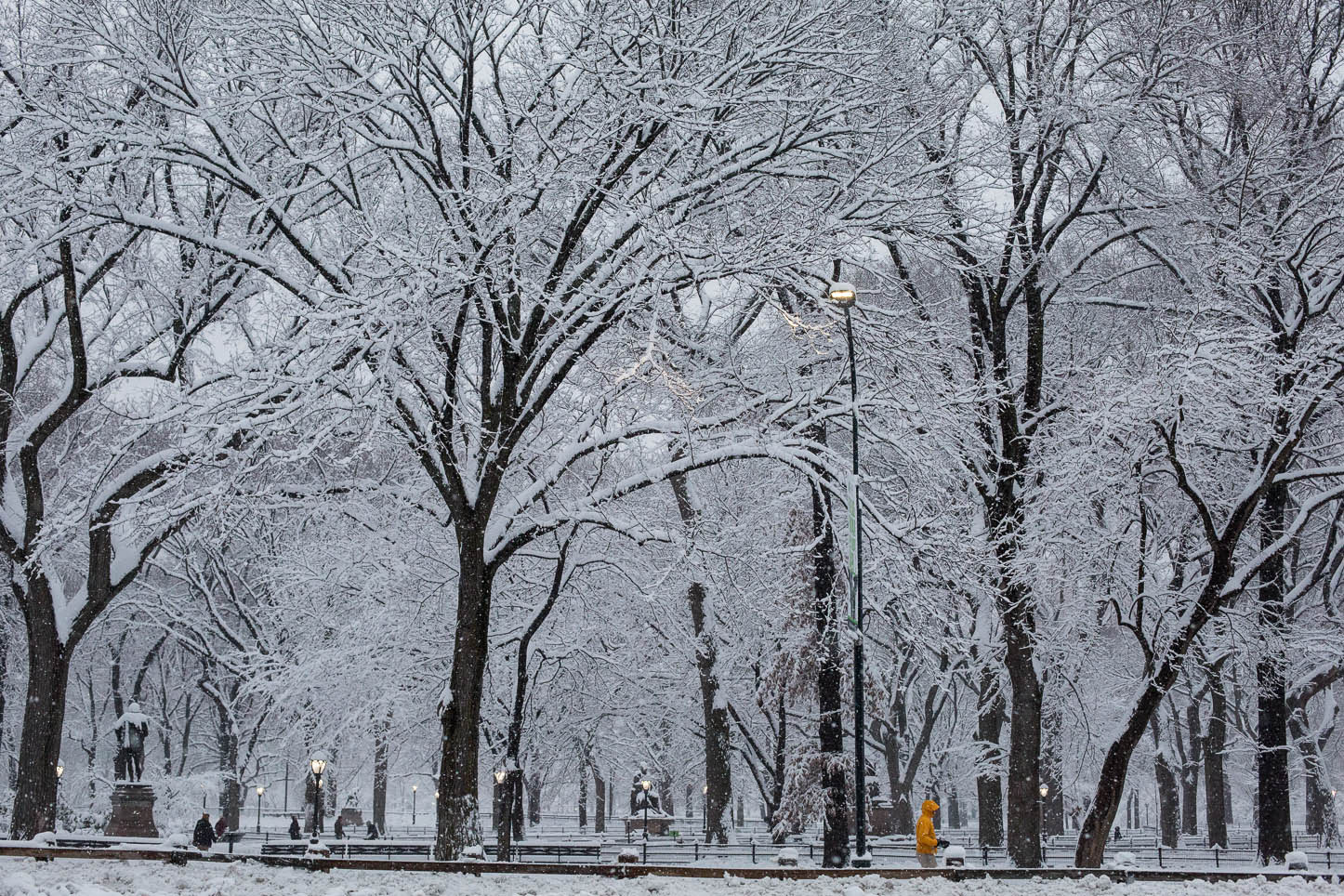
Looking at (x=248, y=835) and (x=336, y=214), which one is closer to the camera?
(x=336, y=214)

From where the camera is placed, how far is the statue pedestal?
29766mm

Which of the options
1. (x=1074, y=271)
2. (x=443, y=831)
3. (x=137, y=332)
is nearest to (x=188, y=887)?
(x=443, y=831)

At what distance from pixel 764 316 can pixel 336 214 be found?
10.6 metres

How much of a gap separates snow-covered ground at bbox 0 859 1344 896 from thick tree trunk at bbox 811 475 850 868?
7904mm

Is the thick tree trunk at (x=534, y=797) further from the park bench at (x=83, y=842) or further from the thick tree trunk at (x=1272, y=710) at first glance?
the park bench at (x=83, y=842)

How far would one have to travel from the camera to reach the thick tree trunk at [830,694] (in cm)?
1989

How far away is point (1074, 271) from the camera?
875 inches

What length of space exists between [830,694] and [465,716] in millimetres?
8315

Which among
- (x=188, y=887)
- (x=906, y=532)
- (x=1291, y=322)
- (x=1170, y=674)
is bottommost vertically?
(x=188, y=887)

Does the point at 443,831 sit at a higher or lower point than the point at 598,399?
lower

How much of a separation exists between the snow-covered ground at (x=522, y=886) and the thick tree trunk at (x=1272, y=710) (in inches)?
482

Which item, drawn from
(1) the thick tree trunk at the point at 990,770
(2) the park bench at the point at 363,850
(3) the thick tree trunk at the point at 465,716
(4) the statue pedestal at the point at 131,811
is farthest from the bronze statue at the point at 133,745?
(1) the thick tree trunk at the point at 990,770

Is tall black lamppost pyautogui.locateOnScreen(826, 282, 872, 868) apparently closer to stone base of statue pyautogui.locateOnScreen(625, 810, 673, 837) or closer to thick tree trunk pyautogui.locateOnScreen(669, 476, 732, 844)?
thick tree trunk pyautogui.locateOnScreen(669, 476, 732, 844)

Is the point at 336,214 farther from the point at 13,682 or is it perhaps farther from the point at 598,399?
the point at 13,682
